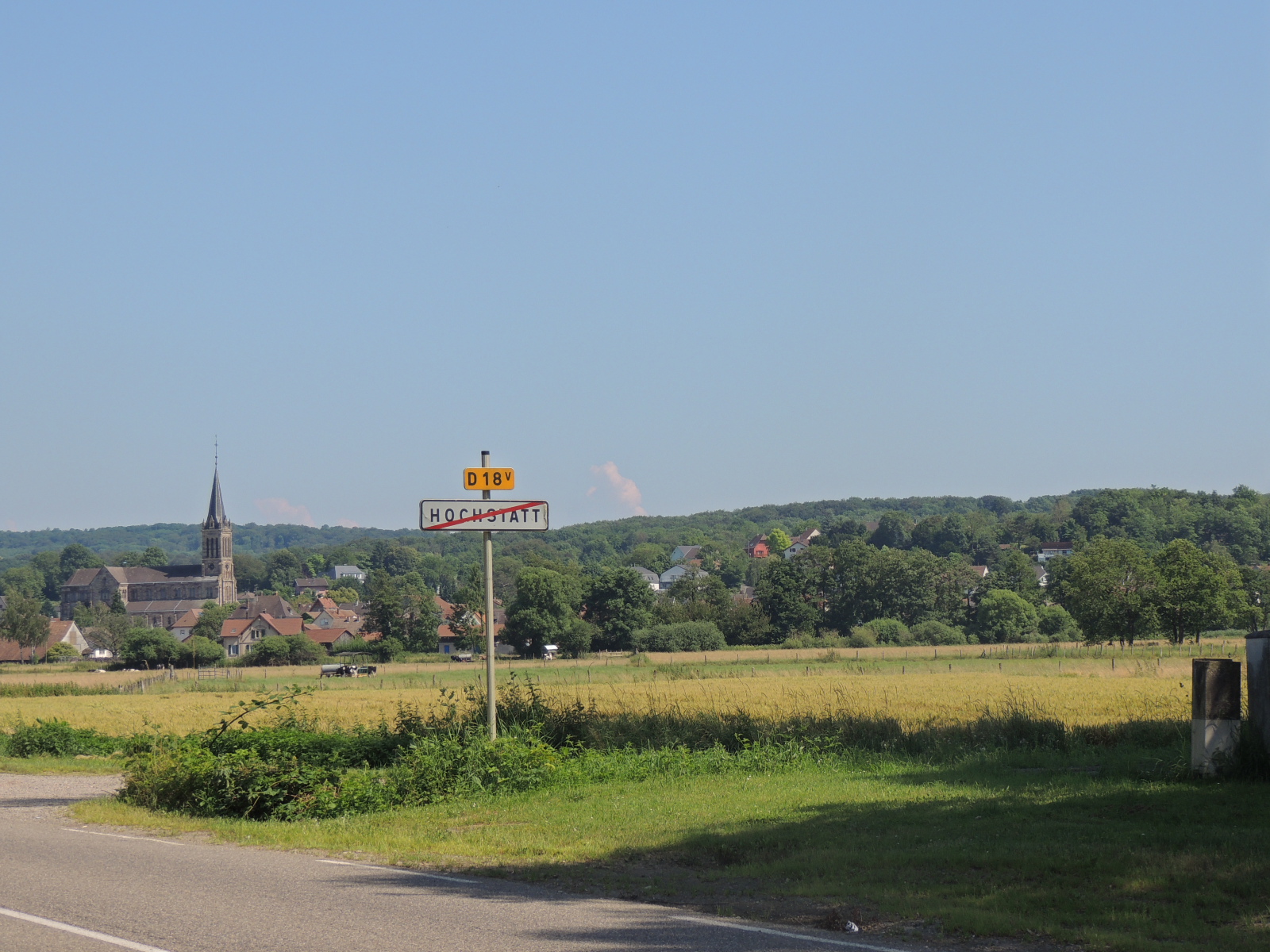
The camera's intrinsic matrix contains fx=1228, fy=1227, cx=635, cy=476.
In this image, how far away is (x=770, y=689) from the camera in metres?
48.2

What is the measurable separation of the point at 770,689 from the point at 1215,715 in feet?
120

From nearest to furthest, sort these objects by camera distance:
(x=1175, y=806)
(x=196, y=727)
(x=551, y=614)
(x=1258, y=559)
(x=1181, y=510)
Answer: (x=1175, y=806), (x=196, y=727), (x=551, y=614), (x=1258, y=559), (x=1181, y=510)

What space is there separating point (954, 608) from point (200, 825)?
420ft

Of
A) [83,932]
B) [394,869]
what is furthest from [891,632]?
[83,932]

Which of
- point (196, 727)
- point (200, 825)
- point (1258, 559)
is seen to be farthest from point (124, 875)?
point (1258, 559)

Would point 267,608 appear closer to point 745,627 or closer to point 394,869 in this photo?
point 745,627

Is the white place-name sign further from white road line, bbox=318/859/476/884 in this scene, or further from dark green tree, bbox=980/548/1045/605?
dark green tree, bbox=980/548/1045/605

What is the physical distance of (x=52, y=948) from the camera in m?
7.35

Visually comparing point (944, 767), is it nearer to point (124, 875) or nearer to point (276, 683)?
point (124, 875)

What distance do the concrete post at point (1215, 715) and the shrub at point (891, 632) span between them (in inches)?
4044

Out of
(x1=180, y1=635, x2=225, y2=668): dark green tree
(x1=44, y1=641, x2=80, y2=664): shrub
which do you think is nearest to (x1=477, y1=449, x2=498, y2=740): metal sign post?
(x1=180, y1=635, x2=225, y2=668): dark green tree

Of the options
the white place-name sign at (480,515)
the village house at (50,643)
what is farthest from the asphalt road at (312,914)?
the village house at (50,643)

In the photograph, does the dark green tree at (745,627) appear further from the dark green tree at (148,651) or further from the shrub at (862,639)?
the dark green tree at (148,651)

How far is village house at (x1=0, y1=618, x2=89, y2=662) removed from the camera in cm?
13050
